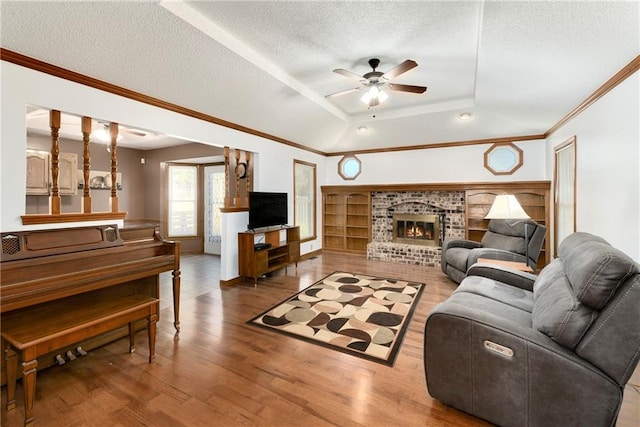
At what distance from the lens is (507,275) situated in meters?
2.69

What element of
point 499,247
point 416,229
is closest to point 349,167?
point 416,229

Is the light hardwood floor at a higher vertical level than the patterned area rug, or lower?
lower

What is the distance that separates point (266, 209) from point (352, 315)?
2306 mm

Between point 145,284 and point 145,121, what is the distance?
178cm

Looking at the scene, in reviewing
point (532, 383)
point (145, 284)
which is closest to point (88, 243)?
point (145, 284)

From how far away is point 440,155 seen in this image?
5.86 metres

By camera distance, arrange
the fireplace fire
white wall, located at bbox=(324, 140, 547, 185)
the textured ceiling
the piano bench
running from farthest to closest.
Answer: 1. the fireplace fire
2. white wall, located at bbox=(324, 140, 547, 185)
3. the textured ceiling
4. the piano bench

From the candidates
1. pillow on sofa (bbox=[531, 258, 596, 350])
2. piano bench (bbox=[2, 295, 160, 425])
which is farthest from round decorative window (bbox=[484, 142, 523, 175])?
piano bench (bbox=[2, 295, 160, 425])

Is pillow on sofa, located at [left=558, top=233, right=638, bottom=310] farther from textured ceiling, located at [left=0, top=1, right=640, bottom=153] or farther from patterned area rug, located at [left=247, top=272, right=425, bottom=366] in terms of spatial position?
textured ceiling, located at [left=0, top=1, right=640, bottom=153]

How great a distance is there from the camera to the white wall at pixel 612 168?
7.89 feet

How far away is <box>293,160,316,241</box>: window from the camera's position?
603 cm

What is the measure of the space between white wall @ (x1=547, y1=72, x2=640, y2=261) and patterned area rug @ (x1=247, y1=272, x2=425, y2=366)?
209cm

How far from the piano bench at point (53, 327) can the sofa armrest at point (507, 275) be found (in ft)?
9.96

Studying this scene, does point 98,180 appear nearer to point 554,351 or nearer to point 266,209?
point 266,209
